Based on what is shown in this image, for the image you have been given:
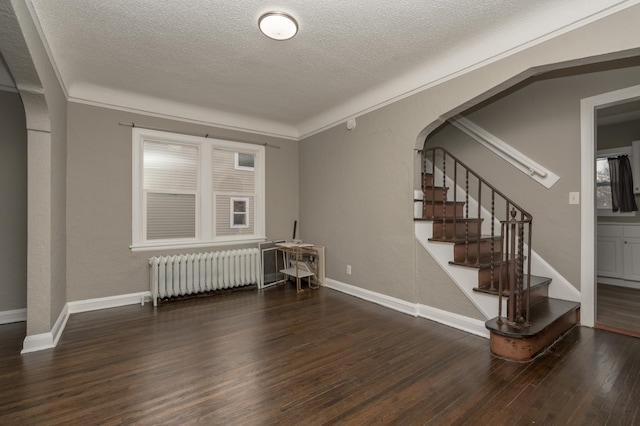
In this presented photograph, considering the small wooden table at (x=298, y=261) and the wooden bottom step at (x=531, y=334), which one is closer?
the wooden bottom step at (x=531, y=334)

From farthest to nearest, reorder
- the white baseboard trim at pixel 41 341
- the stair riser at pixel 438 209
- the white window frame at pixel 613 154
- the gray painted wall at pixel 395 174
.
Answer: the white window frame at pixel 613 154, the stair riser at pixel 438 209, the white baseboard trim at pixel 41 341, the gray painted wall at pixel 395 174

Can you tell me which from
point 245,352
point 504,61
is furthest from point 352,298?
point 504,61

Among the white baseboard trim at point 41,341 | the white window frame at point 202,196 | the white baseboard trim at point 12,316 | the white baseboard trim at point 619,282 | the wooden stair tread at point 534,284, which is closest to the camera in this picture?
the white baseboard trim at point 41,341

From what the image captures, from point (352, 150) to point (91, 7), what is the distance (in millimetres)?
→ 3103

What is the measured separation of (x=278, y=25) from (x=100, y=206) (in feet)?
10.2

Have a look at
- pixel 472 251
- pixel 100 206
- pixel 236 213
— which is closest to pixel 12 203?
pixel 100 206

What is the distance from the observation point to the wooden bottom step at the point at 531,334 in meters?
2.37

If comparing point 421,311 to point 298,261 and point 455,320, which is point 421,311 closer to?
point 455,320

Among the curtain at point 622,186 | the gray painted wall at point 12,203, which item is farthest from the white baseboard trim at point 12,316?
the curtain at point 622,186

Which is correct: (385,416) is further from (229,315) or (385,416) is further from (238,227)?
(238,227)

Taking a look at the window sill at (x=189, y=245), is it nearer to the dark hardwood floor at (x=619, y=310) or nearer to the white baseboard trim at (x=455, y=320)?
the white baseboard trim at (x=455, y=320)

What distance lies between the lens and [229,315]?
349cm

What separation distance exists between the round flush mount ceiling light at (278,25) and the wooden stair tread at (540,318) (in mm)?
3001

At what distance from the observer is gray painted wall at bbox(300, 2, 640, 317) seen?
7.88 ft
